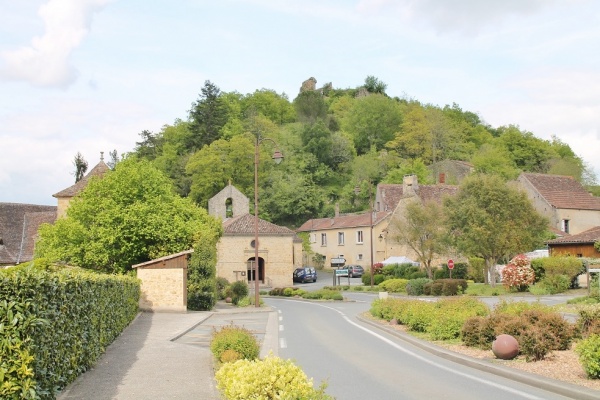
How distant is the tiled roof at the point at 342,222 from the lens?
240 ft

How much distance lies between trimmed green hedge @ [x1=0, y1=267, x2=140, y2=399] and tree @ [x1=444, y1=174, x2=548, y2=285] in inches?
1400

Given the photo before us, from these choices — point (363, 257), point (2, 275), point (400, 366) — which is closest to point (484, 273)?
point (363, 257)

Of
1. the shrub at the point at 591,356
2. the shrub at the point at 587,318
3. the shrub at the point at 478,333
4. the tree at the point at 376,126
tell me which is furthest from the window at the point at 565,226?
the shrub at the point at 591,356

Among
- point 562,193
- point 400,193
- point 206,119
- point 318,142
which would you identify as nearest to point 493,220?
point 562,193

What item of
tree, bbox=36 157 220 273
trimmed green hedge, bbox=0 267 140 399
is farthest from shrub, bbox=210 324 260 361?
tree, bbox=36 157 220 273

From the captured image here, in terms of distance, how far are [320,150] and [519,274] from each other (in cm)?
6134

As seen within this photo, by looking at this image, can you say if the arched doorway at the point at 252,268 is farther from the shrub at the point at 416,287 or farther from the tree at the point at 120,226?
the tree at the point at 120,226

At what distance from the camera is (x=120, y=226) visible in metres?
33.2

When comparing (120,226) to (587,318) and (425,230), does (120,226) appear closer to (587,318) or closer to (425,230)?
(587,318)

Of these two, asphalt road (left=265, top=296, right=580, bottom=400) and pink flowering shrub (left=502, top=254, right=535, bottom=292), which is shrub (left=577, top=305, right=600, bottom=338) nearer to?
asphalt road (left=265, top=296, right=580, bottom=400)

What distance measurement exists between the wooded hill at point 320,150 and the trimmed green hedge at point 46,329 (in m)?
69.8

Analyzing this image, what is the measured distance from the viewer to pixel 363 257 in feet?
243

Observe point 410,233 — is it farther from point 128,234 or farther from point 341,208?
point 341,208

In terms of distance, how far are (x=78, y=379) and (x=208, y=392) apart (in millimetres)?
2804
